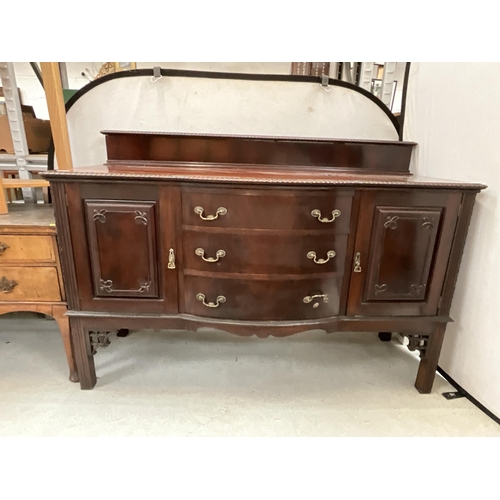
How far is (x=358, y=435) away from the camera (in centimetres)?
120

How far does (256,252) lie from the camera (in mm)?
1169

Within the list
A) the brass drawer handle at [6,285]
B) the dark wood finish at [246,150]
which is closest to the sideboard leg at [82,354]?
the brass drawer handle at [6,285]

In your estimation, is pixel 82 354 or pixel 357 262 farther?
pixel 82 354

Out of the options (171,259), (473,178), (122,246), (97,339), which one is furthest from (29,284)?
(473,178)

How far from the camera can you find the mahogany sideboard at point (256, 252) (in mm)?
1135

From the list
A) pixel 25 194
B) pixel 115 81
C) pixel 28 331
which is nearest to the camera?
pixel 115 81

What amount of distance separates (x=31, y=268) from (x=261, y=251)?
88cm

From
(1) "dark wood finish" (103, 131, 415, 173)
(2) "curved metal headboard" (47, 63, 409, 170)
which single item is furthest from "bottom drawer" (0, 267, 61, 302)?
(2) "curved metal headboard" (47, 63, 409, 170)

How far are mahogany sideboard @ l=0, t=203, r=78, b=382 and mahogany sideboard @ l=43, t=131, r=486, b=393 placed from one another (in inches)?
3.4

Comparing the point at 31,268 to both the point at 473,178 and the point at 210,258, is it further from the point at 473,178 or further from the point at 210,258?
the point at 473,178

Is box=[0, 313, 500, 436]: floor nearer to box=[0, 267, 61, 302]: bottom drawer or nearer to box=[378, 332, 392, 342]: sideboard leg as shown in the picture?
box=[378, 332, 392, 342]: sideboard leg
